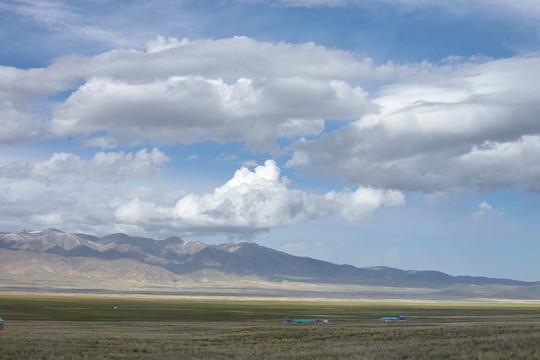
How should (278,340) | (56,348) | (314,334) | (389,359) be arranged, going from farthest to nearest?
(314,334) < (278,340) < (56,348) < (389,359)

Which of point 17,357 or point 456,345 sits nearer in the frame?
point 17,357

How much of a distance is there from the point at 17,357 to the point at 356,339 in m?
21.3

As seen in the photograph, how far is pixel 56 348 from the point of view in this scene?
1352 inches

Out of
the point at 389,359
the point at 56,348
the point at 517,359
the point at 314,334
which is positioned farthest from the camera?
the point at 314,334

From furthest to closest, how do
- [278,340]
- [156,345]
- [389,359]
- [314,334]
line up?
[314,334] < [278,340] < [156,345] < [389,359]

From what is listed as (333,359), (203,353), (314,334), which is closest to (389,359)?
(333,359)

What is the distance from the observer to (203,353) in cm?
3456

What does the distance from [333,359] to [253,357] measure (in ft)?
15.7

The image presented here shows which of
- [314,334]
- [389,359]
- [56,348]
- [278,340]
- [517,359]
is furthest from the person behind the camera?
[314,334]

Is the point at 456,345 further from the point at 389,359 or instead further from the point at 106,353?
the point at 106,353

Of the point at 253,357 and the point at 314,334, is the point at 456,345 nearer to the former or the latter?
the point at 253,357

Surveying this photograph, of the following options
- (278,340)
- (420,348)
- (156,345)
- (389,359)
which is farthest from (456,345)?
(156,345)

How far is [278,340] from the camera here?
42.4 m

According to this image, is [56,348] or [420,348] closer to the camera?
[420,348]
